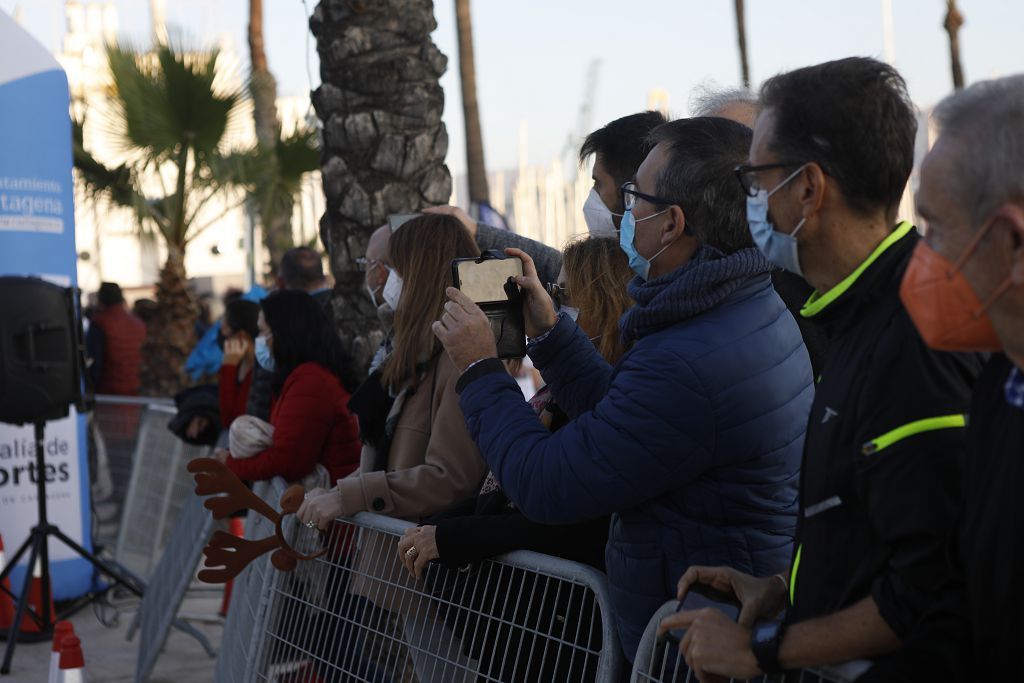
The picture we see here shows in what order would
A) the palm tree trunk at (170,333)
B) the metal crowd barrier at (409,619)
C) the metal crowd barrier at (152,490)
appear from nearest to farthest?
the metal crowd barrier at (409,619), the metal crowd barrier at (152,490), the palm tree trunk at (170,333)

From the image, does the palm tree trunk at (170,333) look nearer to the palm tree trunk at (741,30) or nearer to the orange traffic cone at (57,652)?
the orange traffic cone at (57,652)

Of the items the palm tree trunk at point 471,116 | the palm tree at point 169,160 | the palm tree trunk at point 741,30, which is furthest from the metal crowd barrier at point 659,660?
the palm tree trunk at point 741,30

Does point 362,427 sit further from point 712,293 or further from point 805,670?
point 805,670

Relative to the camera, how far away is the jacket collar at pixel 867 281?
1.95 m

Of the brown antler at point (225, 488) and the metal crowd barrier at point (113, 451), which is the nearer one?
the brown antler at point (225, 488)

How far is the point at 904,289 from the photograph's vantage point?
1683 millimetres

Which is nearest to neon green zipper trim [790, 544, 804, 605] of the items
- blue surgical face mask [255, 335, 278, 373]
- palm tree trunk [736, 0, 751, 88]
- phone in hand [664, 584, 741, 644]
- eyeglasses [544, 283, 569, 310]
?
phone in hand [664, 584, 741, 644]

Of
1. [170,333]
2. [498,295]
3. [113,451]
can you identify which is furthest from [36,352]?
[170,333]

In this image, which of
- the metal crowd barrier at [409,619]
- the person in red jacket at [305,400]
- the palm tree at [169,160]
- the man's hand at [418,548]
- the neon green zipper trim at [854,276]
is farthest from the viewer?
the palm tree at [169,160]

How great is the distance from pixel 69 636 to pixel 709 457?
2186 mm

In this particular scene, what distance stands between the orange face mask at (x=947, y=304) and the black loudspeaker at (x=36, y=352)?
5385 mm

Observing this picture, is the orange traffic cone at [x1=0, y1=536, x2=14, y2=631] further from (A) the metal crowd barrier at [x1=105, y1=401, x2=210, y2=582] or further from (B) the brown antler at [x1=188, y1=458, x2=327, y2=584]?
(B) the brown antler at [x1=188, y1=458, x2=327, y2=584]

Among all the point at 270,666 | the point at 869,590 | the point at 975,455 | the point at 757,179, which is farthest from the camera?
the point at 270,666

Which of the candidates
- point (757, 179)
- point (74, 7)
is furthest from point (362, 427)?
point (74, 7)
